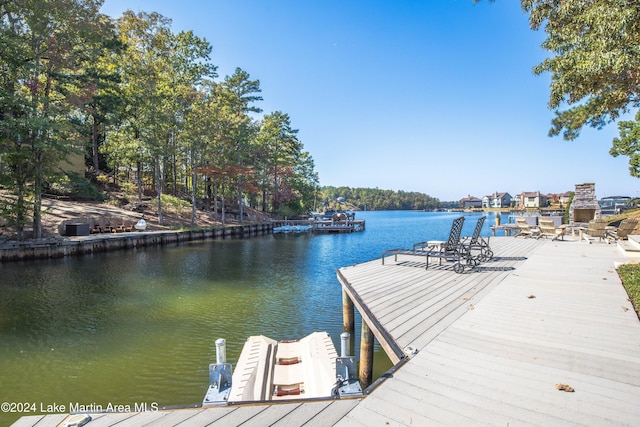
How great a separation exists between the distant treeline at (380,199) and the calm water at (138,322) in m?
134

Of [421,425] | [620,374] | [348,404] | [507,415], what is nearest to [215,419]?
[348,404]

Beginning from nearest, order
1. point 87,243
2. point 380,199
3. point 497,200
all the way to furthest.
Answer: point 87,243
point 497,200
point 380,199

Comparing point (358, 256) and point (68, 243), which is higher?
point (68, 243)

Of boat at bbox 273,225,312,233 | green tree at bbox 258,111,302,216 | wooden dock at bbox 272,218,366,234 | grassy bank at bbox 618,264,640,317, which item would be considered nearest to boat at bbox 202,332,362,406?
grassy bank at bbox 618,264,640,317

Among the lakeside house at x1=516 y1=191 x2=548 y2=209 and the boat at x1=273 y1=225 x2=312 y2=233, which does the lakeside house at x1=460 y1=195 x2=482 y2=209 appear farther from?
the boat at x1=273 y1=225 x2=312 y2=233

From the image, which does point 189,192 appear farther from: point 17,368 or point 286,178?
point 17,368

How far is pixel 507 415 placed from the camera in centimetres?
215

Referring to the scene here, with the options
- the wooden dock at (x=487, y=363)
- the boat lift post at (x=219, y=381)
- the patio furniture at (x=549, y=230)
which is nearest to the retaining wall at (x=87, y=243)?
the wooden dock at (x=487, y=363)

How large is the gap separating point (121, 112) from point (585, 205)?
31.2 metres

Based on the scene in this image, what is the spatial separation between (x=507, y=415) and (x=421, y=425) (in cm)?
60

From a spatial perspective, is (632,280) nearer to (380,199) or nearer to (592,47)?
(592,47)

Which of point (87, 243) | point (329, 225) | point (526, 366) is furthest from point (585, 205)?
point (87, 243)

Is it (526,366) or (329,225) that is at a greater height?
(526,366)

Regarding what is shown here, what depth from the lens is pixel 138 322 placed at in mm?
6887
